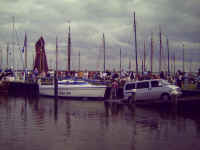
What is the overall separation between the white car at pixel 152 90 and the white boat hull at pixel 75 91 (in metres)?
5.15

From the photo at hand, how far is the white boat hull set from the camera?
29.3 m

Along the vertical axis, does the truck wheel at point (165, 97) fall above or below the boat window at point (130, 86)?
below

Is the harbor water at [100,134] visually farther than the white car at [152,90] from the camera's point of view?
No

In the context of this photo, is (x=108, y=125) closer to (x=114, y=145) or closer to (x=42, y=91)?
(x=114, y=145)

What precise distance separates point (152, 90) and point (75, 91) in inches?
416

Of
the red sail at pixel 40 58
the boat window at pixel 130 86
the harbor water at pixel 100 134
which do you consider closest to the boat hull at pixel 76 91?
the boat window at pixel 130 86

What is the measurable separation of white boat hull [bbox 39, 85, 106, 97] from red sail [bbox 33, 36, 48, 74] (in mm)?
6731

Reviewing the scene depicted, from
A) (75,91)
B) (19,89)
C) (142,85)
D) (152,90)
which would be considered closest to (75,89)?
(75,91)

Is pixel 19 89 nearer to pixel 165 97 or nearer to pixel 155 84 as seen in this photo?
pixel 155 84

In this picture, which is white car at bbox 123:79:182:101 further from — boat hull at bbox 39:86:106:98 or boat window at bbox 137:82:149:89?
boat hull at bbox 39:86:106:98

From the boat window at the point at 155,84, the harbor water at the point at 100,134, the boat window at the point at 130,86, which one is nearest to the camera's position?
the harbor water at the point at 100,134

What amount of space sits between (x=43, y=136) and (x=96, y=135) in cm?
223

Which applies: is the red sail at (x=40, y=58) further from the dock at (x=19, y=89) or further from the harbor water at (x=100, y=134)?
the harbor water at (x=100, y=134)

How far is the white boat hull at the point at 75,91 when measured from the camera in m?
29.3
